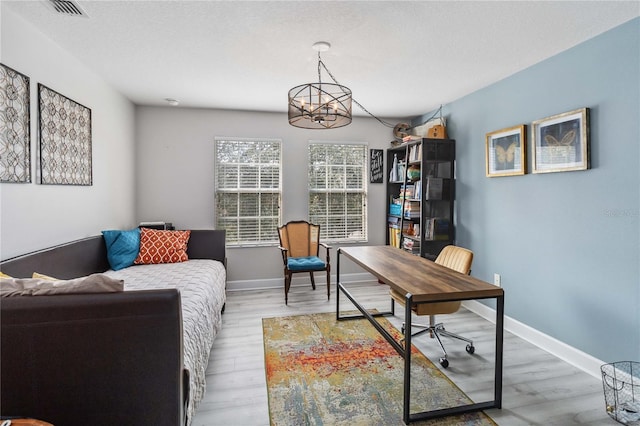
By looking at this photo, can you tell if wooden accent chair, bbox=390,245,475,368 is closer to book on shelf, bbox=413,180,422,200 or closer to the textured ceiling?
book on shelf, bbox=413,180,422,200

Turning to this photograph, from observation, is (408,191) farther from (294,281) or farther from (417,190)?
(294,281)

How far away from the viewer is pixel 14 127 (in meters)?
2.09

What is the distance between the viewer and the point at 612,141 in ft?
7.45

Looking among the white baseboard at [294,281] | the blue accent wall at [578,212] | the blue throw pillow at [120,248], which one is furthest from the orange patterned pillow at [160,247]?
the blue accent wall at [578,212]

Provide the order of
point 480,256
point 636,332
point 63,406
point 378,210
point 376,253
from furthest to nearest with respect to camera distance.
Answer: point 378,210, point 480,256, point 376,253, point 636,332, point 63,406

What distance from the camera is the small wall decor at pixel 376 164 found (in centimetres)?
485

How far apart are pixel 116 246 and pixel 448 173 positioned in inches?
151

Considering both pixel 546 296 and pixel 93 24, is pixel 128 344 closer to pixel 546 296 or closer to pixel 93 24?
pixel 93 24

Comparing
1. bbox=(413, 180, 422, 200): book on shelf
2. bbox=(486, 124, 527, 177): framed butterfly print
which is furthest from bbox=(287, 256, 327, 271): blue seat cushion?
bbox=(486, 124, 527, 177): framed butterfly print

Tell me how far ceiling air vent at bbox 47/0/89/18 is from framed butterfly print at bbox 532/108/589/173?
3476 mm

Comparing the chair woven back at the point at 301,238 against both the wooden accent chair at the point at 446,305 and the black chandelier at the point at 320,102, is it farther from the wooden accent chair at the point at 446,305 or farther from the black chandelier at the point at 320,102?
the black chandelier at the point at 320,102

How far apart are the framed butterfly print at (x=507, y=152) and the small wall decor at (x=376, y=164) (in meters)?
1.69

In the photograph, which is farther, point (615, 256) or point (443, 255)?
point (443, 255)

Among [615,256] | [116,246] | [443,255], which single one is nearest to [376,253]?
[443,255]
